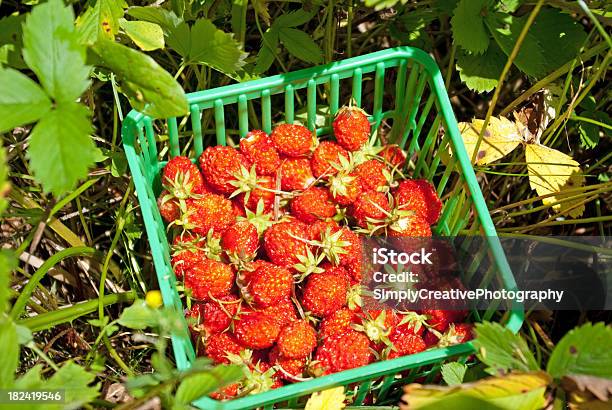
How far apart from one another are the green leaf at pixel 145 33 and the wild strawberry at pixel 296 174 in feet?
0.90

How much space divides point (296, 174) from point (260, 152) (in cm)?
7

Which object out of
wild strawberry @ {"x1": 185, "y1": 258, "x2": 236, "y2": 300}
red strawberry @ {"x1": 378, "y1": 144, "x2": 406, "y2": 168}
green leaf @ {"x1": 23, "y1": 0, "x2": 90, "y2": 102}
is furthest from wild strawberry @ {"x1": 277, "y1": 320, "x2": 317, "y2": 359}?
green leaf @ {"x1": 23, "y1": 0, "x2": 90, "y2": 102}

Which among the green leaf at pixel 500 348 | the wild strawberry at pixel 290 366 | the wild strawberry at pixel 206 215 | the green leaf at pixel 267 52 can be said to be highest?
the green leaf at pixel 267 52

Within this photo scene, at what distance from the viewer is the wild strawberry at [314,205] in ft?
3.94

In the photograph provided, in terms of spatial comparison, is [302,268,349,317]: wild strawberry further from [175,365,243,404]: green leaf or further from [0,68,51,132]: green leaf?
[0,68,51,132]: green leaf

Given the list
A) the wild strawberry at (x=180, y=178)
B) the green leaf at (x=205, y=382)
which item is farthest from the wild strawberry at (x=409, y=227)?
the green leaf at (x=205, y=382)

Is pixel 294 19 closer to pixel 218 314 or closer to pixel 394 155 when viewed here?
pixel 394 155

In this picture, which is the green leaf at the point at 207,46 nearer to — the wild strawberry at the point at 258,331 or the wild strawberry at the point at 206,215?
the wild strawberry at the point at 206,215

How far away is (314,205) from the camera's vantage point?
120 cm

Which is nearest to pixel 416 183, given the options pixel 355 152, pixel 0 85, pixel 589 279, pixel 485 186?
pixel 355 152

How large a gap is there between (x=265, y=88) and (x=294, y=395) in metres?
0.49

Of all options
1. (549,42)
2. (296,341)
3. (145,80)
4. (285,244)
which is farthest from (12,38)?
(549,42)

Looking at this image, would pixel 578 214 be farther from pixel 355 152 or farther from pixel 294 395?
pixel 294 395

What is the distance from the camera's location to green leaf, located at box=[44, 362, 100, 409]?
843 millimetres
